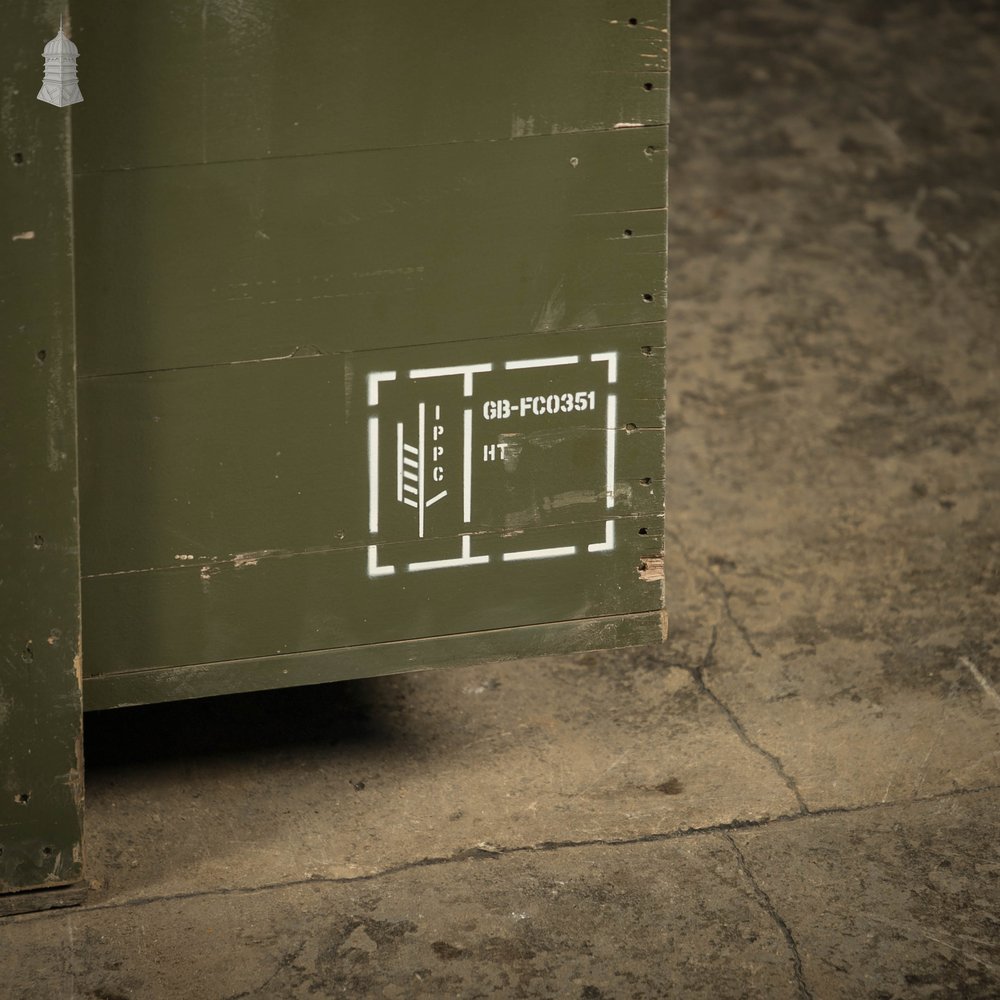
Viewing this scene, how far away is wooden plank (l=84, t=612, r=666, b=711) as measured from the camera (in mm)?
3959

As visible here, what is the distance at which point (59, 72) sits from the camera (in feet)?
11.2

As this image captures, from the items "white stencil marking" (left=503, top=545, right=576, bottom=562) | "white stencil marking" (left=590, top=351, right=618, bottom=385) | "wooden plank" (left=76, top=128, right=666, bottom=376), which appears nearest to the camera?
"wooden plank" (left=76, top=128, right=666, bottom=376)

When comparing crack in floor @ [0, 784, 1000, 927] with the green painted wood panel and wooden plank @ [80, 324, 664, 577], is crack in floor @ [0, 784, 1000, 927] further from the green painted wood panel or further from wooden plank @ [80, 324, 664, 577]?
wooden plank @ [80, 324, 664, 577]

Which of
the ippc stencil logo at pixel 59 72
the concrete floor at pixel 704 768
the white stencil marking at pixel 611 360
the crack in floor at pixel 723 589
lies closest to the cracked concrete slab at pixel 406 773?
the concrete floor at pixel 704 768

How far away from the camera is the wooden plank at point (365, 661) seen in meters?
3.96

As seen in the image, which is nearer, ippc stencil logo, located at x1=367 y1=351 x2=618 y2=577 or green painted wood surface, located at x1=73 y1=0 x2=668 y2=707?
green painted wood surface, located at x1=73 y1=0 x2=668 y2=707

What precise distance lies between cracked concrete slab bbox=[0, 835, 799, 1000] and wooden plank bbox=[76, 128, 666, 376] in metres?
1.18

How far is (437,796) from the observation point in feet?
14.3

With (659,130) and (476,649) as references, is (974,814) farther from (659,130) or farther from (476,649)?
(659,130)

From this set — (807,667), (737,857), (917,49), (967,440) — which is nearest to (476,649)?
(737,857)

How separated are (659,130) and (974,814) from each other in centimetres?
174

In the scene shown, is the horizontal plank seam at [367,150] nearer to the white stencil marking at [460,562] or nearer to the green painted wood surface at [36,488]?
the green painted wood surface at [36,488]

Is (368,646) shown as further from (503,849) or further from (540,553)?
(503,849)

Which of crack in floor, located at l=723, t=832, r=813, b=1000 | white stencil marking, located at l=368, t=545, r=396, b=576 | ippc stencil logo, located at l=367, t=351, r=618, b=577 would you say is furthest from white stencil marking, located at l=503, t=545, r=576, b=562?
crack in floor, located at l=723, t=832, r=813, b=1000
